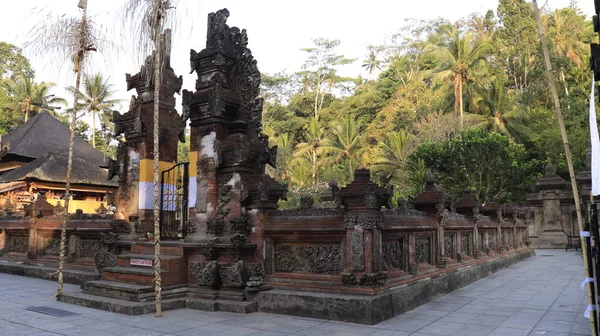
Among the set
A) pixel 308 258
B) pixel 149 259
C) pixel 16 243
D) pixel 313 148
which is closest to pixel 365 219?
pixel 308 258

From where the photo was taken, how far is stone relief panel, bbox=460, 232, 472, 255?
12.5m

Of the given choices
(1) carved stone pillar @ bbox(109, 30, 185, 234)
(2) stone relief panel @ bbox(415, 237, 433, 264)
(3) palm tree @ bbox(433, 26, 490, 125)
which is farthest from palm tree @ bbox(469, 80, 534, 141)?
(1) carved stone pillar @ bbox(109, 30, 185, 234)

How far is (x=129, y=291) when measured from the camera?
26.7 feet

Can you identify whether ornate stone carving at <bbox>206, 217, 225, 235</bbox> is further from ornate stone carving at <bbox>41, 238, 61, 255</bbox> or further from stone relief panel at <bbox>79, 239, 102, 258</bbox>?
ornate stone carving at <bbox>41, 238, 61, 255</bbox>

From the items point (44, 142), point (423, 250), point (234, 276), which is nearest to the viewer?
point (234, 276)

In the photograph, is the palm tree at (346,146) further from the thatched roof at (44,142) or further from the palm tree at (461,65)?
the thatched roof at (44,142)

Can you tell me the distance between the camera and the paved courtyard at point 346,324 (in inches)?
256

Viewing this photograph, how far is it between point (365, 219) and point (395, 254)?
1.49 meters

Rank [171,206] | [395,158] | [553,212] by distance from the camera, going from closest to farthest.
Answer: [171,206]
[553,212]
[395,158]

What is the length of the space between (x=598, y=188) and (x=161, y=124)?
891 cm

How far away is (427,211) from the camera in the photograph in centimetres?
1041

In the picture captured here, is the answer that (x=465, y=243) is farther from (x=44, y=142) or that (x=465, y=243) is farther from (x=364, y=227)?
(x=44, y=142)

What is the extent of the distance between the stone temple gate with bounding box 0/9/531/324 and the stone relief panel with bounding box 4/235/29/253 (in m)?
3.66

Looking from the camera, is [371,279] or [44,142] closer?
[371,279]
